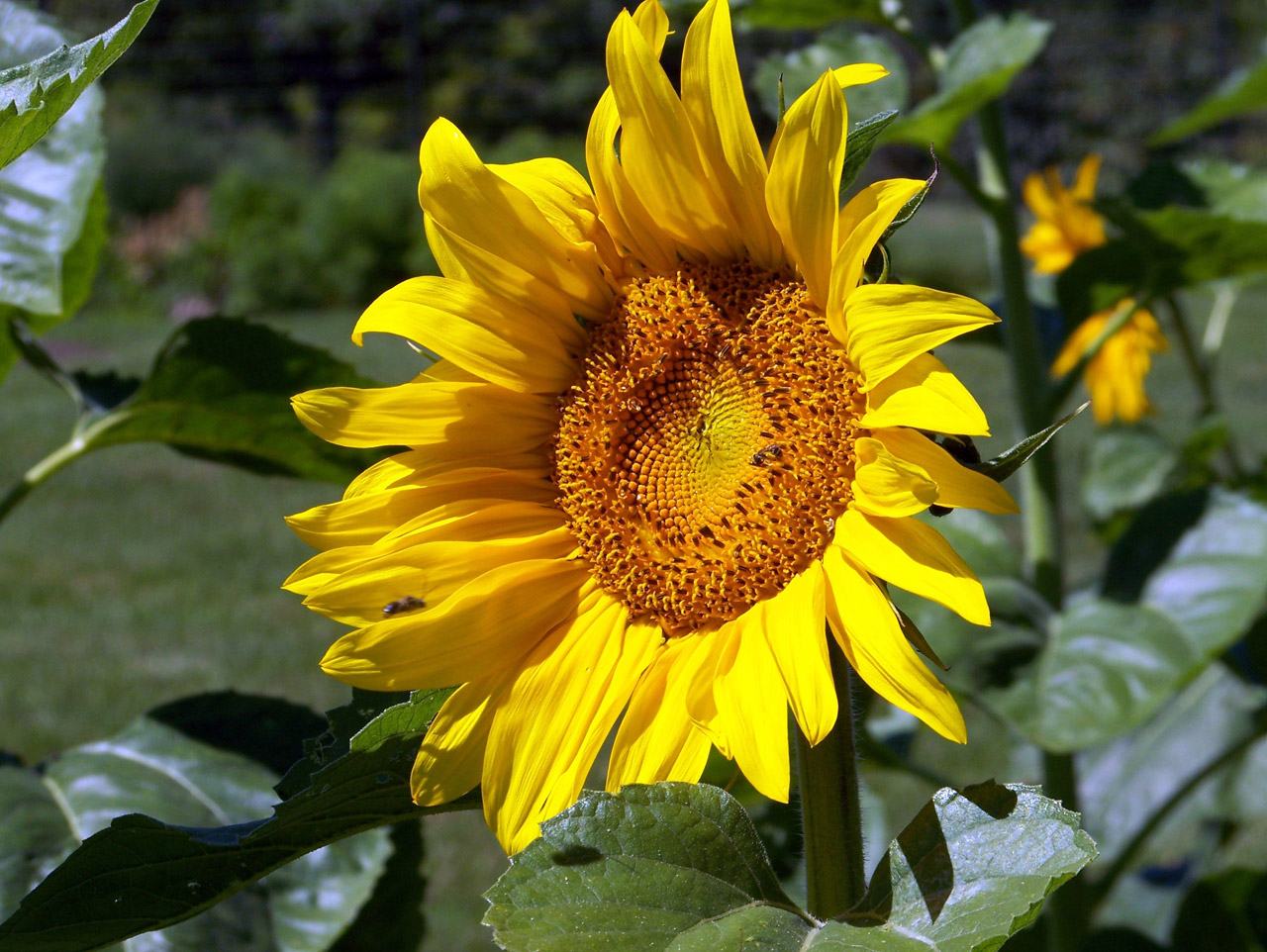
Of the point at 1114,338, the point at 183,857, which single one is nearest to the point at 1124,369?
the point at 1114,338

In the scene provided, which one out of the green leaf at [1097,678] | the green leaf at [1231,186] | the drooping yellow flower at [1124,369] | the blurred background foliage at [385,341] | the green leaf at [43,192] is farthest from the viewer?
the drooping yellow flower at [1124,369]

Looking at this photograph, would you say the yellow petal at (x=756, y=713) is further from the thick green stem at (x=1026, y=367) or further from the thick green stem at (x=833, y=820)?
the thick green stem at (x=1026, y=367)

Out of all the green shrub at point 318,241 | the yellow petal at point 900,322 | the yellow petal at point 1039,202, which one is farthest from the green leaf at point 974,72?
the green shrub at point 318,241

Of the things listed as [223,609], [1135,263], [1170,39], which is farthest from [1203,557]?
[1170,39]

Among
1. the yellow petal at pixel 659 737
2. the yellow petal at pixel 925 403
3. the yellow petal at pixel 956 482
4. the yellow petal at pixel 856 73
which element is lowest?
the yellow petal at pixel 659 737

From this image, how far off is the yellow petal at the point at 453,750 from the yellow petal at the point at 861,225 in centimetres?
27

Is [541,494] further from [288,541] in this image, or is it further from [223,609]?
[288,541]

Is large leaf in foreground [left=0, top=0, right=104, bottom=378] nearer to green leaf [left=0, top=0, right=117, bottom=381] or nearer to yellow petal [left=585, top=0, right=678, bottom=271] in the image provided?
green leaf [left=0, top=0, right=117, bottom=381]

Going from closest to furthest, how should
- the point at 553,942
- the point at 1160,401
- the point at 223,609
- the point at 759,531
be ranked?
the point at 553,942, the point at 759,531, the point at 223,609, the point at 1160,401

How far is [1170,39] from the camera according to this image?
14250mm

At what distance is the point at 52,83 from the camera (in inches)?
21.1

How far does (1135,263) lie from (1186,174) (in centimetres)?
19

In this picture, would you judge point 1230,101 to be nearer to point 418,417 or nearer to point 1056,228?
point 1056,228

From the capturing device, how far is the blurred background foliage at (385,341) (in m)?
1.79
